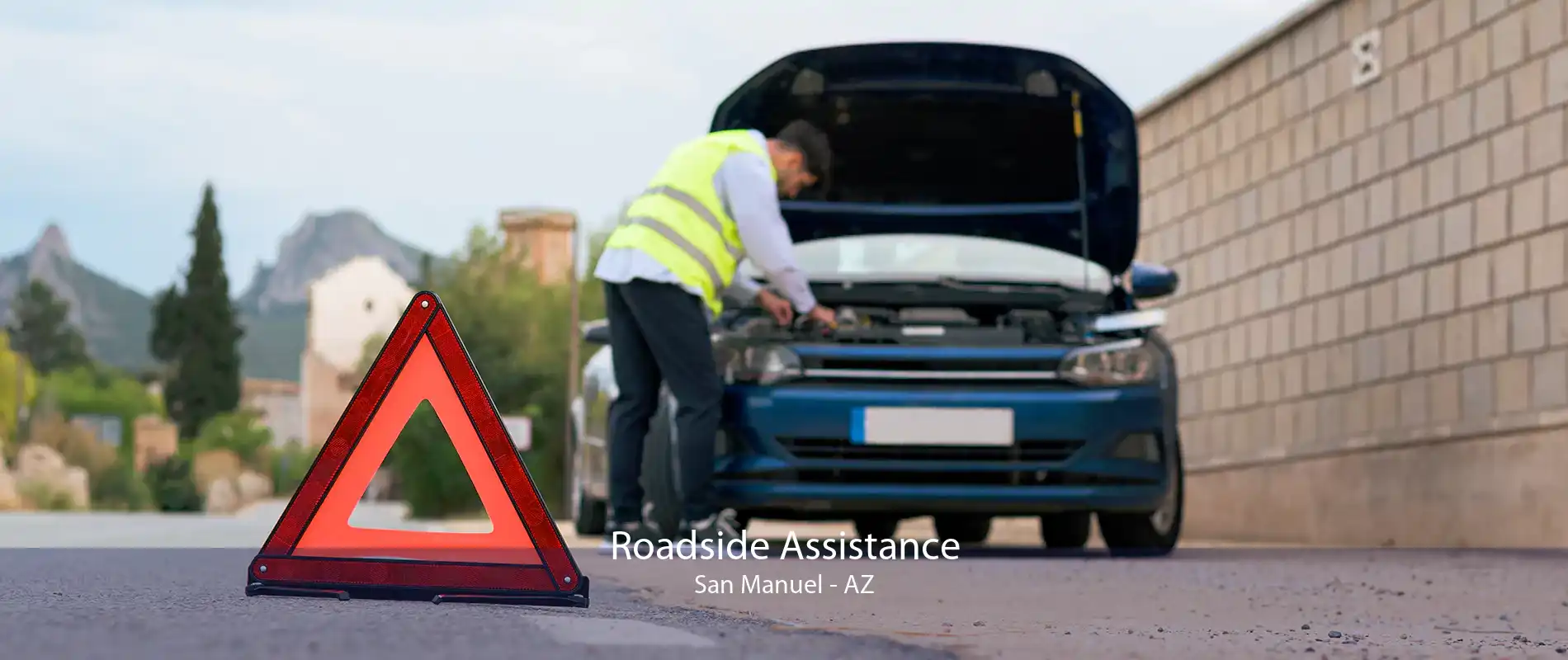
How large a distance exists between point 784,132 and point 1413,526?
495cm

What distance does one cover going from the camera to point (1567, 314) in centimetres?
A: 935

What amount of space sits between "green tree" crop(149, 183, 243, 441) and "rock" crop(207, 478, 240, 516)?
1245 inches

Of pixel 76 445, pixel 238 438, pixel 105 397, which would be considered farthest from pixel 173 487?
pixel 105 397

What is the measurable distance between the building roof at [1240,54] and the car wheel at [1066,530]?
4015 millimetres

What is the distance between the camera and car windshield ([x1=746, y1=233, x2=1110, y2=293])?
8.41 metres

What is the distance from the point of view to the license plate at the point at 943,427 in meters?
7.53

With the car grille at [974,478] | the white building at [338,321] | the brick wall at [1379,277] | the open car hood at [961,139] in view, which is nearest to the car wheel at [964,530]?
the brick wall at [1379,277]

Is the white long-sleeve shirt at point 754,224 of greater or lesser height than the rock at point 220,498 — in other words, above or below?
above

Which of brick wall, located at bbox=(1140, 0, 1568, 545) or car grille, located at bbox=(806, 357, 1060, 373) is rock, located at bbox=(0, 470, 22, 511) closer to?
brick wall, located at bbox=(1140, 0, 1568, 545)

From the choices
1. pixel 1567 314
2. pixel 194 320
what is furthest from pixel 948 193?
pixel 194 320

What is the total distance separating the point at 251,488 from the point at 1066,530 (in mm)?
50916

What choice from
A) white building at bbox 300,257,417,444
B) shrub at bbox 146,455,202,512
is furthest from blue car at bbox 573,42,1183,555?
white building at bbox 300,257,417,444

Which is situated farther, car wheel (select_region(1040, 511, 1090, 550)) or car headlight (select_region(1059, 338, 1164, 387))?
car wheel (select_region(1040, 511, 1090, 550))

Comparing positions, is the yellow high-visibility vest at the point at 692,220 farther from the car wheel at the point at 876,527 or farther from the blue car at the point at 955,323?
the car wheel at the point at 876,527
